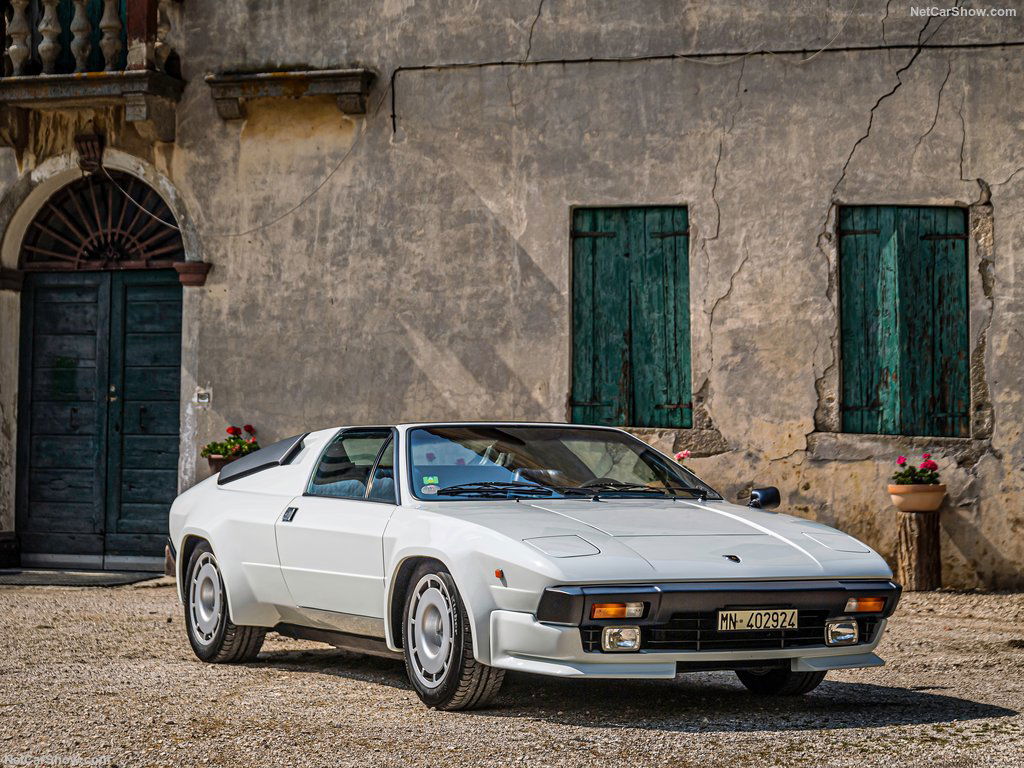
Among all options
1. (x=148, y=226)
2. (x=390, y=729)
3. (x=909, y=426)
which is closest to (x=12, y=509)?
(x=148, y=226)

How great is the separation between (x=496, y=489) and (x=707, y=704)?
4.33 ft

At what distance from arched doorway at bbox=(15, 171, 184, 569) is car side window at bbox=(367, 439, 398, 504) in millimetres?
7506

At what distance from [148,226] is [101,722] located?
902 centimetres

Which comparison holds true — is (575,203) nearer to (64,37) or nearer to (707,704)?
(64,37)

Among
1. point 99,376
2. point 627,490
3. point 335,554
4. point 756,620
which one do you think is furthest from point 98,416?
point 756,620

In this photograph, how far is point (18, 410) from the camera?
46.8ft

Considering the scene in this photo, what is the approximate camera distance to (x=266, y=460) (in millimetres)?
7832

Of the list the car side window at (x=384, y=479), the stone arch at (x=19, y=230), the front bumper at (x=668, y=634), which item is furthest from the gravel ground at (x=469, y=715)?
the stone arch at (x=19, y=230)

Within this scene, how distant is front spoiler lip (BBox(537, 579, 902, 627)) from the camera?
536 centimetres

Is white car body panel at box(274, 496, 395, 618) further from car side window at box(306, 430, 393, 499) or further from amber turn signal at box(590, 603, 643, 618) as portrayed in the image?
amber turn signal at box(590, 603, 643, 618)

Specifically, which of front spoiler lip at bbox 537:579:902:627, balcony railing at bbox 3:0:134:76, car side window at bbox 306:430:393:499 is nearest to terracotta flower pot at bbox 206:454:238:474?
balcony railing at bbox 3:0:134:76

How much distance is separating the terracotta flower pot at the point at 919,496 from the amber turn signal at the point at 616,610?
22.2 ft

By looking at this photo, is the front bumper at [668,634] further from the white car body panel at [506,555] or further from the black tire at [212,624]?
the black tire at [212,624]

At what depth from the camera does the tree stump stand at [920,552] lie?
11.5 m
